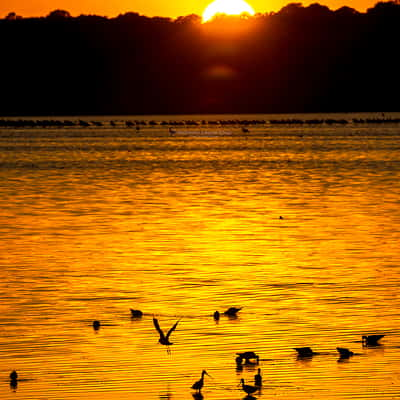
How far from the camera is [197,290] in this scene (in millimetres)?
23781

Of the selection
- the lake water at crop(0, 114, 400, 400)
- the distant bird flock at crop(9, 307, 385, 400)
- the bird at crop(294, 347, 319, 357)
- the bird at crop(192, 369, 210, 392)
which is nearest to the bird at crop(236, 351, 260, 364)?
the distant bird flock at crop(9, 307, 385, 400)

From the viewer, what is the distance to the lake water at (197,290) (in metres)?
16.8

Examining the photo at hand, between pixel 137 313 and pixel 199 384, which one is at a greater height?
pixel 137 313

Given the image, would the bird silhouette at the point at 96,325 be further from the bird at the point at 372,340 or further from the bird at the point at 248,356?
the bird at the point at 372,340

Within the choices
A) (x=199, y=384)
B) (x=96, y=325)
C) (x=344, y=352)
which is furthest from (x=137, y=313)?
(x=199, y=384)

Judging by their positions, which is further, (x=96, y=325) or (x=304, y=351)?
(x=96, y=325)

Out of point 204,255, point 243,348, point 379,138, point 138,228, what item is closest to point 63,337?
point 243,348

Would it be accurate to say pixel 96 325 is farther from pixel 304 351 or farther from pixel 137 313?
pixel 304 351

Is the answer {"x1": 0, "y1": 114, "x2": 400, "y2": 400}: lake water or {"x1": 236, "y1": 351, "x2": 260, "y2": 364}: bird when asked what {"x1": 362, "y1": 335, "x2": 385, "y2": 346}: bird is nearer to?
{"x1": 0, "y1": 114, "x2": 400, "y2": 400}: lake water

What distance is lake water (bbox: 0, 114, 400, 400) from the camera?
16797 mm

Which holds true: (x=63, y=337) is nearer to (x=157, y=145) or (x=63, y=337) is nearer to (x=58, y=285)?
(x=58, y=285)

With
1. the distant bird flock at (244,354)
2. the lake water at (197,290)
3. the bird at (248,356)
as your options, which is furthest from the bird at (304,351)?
the bird at (248,356)

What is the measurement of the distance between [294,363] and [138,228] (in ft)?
64.1

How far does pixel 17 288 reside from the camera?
24219 mm
